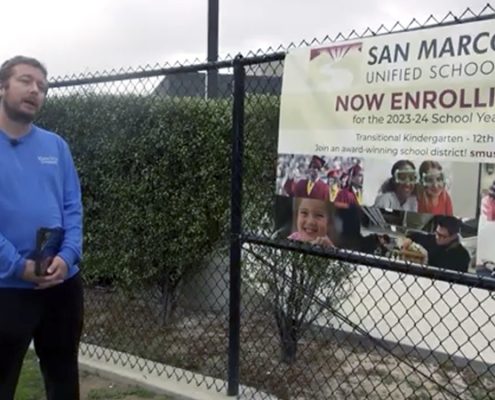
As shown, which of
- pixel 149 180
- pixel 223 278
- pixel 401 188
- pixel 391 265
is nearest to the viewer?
pixel 401 188

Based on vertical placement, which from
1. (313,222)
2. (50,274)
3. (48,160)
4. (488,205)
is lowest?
(50,274)

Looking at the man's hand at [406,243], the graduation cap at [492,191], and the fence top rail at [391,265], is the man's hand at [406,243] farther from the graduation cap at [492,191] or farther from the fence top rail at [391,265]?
the graduation cap at [492,191]

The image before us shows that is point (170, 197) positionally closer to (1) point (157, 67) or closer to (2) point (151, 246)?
(2) point (151, 246)

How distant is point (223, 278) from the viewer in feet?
16.7

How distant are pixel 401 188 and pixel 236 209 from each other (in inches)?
45.7

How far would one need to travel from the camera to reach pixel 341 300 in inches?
185

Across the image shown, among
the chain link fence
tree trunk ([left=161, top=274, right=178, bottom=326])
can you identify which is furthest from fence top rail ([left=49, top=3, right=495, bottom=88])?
tree trunk ([left=161, top=274, right=178, bottom=326])

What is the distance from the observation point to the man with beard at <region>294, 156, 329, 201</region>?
3.00m

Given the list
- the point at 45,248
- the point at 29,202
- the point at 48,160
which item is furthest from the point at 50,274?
the point at 48,160

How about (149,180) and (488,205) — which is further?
(149,180)

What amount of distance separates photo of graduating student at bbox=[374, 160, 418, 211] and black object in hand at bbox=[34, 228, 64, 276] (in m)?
1.47

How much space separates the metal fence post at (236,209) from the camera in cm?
352

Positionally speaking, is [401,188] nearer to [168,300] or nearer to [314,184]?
[314,184]

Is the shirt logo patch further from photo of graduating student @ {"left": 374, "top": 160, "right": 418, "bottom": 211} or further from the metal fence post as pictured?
photo of graduating student @ {"left": 374, "top": 160, "right": 418, "bottom": 211}
